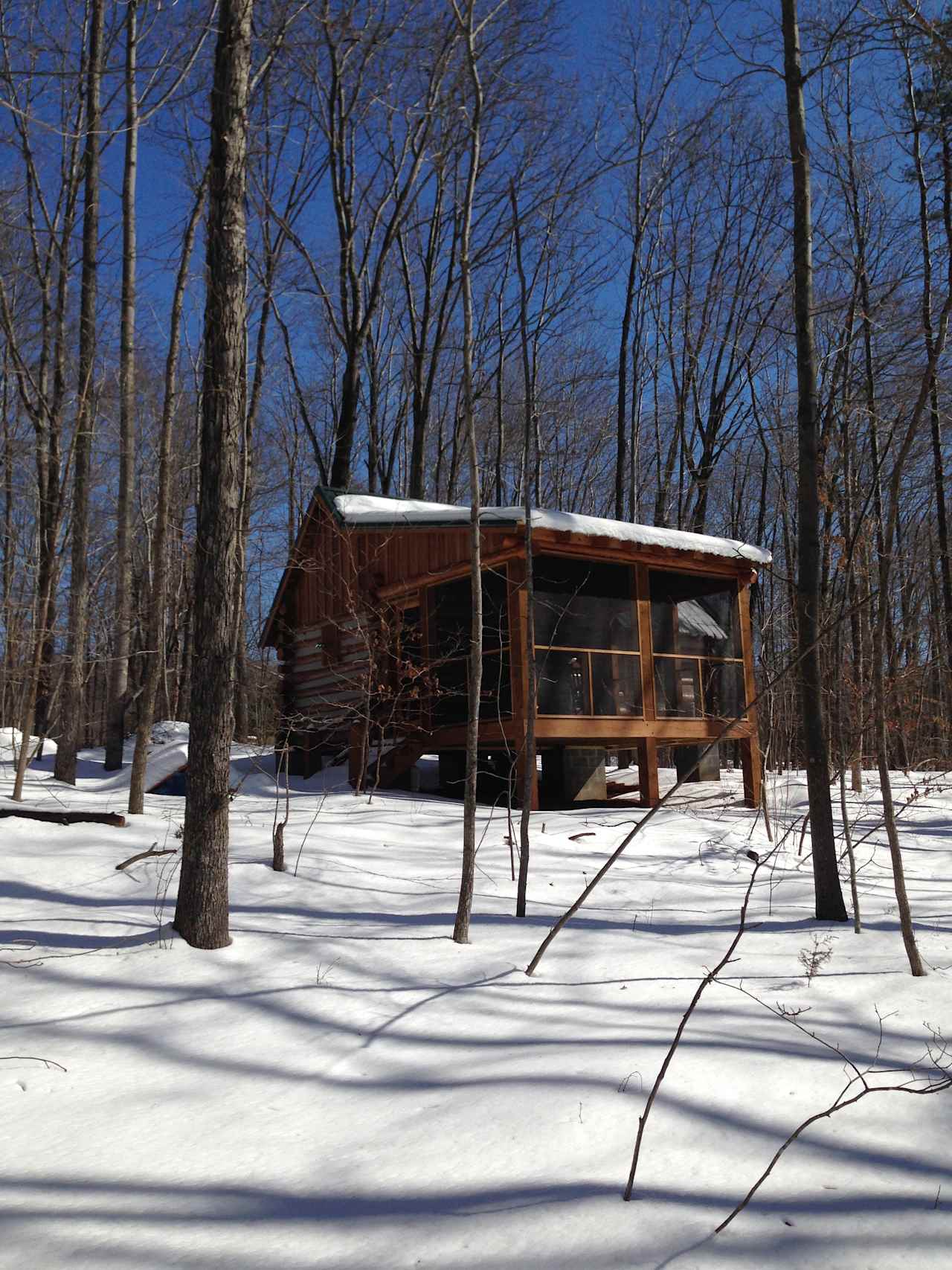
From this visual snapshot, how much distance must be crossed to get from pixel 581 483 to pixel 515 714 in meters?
19.8

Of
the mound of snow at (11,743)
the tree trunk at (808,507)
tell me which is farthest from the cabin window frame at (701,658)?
the mound of snow at (11,743)

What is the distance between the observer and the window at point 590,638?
12078 millimetres

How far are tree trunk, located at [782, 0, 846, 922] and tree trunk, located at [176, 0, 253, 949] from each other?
11.6ft

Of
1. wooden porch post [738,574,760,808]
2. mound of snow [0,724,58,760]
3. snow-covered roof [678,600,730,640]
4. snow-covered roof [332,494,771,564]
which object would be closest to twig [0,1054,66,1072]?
snow-covered roof [332,494,771,564]

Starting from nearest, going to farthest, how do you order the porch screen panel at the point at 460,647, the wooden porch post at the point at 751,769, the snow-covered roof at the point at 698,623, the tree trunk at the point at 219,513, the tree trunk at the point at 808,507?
the tree trunk at the point at 219,513
the tree trunk at the point at 808,507
the wooden porch post at the point at 751,769
the porch screen panel at the point at 460,647
the snow-covered roof at the point at 698,623

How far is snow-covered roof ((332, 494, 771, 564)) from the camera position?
428 inches

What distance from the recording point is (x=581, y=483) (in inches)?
1182

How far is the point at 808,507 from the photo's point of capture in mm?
6465

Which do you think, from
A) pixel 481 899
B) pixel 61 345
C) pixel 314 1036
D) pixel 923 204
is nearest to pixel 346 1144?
pixel 314 1036

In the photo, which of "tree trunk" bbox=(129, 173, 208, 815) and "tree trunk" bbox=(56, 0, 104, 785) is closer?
"tree trunk" bbox=(129, 173, 208, 815)

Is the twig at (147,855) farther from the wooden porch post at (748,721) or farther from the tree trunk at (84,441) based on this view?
the wooden porch post at (748,721)

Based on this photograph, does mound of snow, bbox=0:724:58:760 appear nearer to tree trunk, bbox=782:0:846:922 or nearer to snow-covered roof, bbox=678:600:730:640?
snow-covered roof, bbox=678:600:730:640

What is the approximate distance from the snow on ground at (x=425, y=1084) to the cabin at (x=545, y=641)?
530cm

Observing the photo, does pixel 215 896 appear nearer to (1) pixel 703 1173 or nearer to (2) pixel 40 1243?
(2) pixel 40 1243
